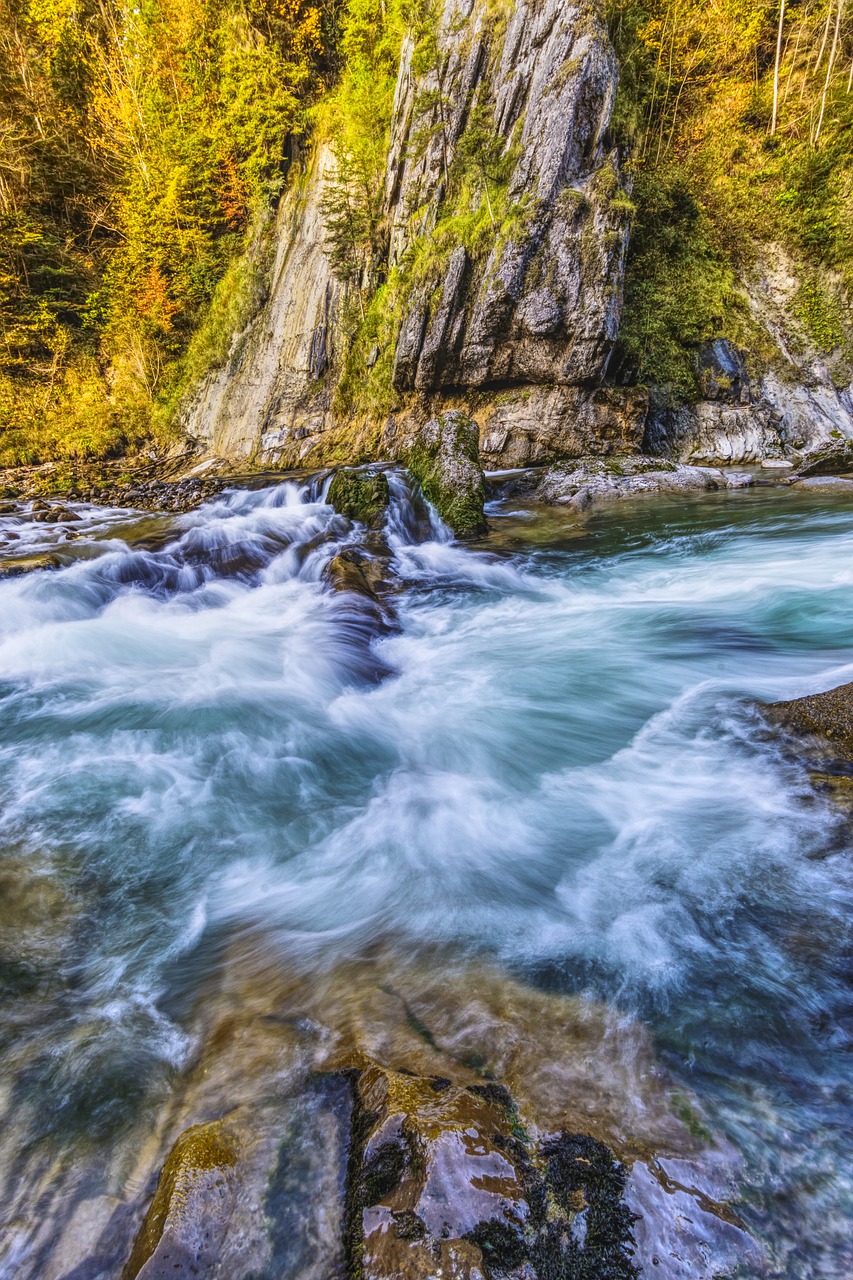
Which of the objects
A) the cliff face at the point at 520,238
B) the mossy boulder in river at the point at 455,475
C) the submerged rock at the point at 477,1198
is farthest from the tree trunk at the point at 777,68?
the submerged rock at the point at 477,1198

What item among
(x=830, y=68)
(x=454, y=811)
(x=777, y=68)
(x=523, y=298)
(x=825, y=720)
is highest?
(x=777, y=68)

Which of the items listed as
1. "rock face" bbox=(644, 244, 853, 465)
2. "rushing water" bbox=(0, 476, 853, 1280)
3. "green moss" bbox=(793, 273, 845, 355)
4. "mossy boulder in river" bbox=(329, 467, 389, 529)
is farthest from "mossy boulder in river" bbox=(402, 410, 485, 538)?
"green moss" bbox=(793, 273, 845, 355)

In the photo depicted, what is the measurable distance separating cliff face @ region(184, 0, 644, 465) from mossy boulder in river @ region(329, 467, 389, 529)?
162 inches

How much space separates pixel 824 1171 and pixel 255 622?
649 cm

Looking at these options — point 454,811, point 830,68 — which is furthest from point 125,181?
point 454,811

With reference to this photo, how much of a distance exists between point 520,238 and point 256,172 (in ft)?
33.7

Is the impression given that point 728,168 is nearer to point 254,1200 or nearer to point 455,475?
point 455,475

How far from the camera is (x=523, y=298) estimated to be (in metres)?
11.6

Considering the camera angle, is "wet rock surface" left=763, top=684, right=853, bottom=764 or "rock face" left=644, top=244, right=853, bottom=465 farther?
"rock face" left=644, top=244, right=853, bottom=465

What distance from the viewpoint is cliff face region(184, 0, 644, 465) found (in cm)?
1125

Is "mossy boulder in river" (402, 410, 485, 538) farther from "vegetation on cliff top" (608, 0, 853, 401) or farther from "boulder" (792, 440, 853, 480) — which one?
"boulder" (792, 440, 853, 480)

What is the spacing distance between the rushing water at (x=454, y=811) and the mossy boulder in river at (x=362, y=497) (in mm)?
1830

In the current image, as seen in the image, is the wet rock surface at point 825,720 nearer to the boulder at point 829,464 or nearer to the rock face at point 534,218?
the boulder at point 829,464

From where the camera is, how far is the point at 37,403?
1636 centimetres
